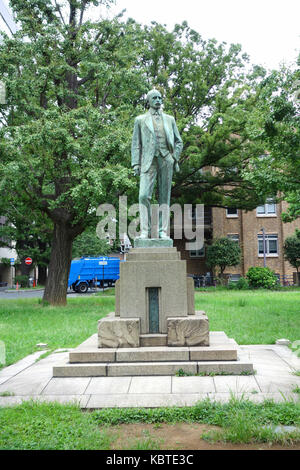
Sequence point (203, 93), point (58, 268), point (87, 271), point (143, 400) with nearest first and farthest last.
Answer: point (143, 400) → point (58, 268) → point (203, 93) → point (87, 271)

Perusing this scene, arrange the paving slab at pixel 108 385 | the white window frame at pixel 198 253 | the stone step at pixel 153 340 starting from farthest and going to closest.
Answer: the white window frame at pixel 198 253 < the stone step at pixel 153 340 < the paving slab at pixel 108 385

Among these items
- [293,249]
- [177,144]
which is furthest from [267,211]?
[177,144]

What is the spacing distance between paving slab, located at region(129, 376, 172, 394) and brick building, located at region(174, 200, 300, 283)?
96.0 feet

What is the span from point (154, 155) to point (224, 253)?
948 inches

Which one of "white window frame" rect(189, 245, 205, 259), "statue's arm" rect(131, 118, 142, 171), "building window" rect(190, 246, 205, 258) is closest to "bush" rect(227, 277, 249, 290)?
"white window frame" rect(189, 245, 205, 259)

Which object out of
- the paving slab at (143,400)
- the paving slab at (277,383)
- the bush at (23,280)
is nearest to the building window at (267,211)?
the bush at (23,280)

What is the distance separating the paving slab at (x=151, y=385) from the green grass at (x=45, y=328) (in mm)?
2122

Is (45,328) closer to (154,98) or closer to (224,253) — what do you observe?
(154,98)

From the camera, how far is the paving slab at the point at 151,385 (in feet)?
17.7

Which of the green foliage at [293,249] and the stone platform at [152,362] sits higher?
the green foliage at [293,249]

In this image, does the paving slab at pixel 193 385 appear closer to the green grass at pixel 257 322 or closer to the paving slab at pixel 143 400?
the paving slab at pixel 143 400

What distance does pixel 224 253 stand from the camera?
31109 millimetres

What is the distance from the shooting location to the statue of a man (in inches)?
305

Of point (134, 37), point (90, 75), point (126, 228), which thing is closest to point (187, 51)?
point (134, 37)
